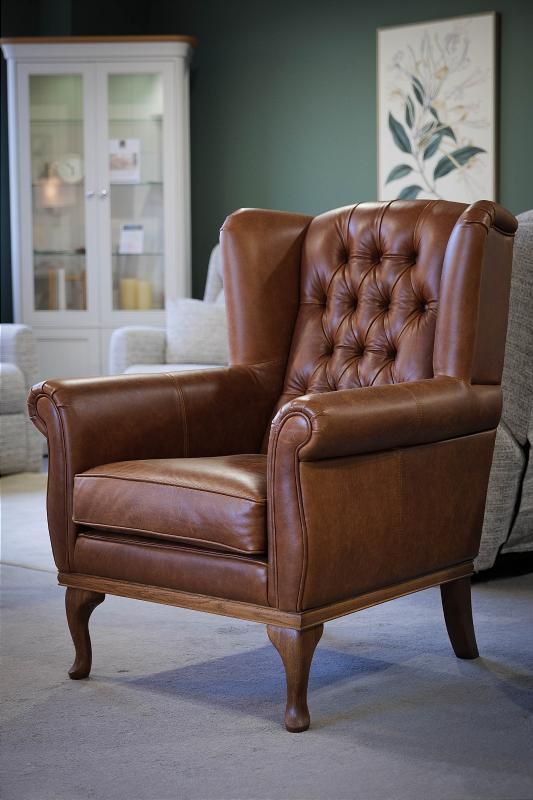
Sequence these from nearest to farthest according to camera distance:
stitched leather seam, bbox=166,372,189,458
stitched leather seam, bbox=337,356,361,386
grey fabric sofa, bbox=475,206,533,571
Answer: stitched leather seam, bbox=166,372,189,458 < stitched leather seam, bbox=337,356,361,386 < grey fabric sofa, bbox=475,206,533,571

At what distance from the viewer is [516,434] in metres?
2.92

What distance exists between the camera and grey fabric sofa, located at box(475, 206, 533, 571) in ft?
9.34

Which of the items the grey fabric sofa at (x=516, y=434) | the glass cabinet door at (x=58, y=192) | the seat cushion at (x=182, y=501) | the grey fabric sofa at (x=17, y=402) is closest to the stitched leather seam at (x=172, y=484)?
the seat cushion at (x=182, y=501)

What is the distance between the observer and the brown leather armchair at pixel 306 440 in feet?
6.36

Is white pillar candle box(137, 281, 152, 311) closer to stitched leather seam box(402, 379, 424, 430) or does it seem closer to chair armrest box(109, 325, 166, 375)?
chair armrest box(109, 325, 166, 375)

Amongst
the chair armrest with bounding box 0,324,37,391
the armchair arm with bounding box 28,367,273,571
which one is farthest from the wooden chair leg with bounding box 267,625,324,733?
the chair armrest with bounding box 0,324,37,391

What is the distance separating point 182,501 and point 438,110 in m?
3.77

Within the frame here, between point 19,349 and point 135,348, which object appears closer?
point 19,349

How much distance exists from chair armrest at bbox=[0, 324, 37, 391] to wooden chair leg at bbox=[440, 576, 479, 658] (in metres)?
2.95

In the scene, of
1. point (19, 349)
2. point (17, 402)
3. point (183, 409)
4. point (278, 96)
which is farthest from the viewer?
point (278, 96)

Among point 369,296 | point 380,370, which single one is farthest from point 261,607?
point 369,296

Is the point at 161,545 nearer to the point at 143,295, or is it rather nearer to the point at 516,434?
the point at 516,434

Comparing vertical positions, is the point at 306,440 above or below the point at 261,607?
above

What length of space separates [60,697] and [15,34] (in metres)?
4.65
